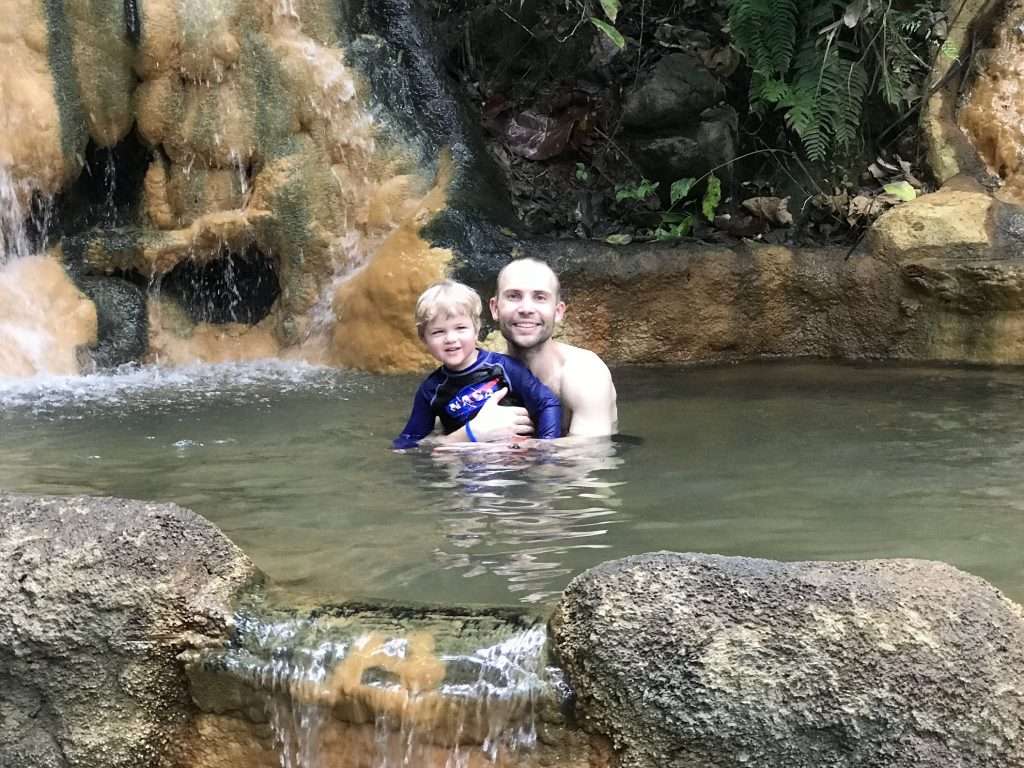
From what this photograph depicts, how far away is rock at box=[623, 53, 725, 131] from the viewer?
7.24 metres

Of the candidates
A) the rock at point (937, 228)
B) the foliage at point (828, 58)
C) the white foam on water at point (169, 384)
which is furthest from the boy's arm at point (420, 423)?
the foliage at point (828, 58)

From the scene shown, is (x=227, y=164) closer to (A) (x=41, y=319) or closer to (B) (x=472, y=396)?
(A) (x=41, y=319)

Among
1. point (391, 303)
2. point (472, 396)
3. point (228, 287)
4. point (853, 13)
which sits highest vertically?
point (853, 13)

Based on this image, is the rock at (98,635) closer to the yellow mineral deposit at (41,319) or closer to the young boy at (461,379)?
the young boy at (461,379)

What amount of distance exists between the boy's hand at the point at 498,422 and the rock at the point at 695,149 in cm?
348

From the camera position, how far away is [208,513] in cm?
341

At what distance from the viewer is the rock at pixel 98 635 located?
239 cm

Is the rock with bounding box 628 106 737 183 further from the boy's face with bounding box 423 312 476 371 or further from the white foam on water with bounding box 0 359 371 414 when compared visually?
the boy's face with bounding box 423 312 476 371

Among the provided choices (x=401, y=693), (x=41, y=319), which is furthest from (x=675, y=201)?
(x=401, y=693)

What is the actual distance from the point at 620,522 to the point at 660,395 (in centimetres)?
219

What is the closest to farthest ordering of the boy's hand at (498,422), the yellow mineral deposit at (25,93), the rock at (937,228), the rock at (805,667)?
the rock at (805,667) < the boy's hand at (498,422) < the rock at (937,228) < the yellow mineral deposit at (25,93)

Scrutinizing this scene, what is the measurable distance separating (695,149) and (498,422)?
3631 millimetres

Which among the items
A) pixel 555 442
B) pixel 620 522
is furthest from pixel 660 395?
pixel 620 522

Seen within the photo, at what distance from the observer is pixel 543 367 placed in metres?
4.43
